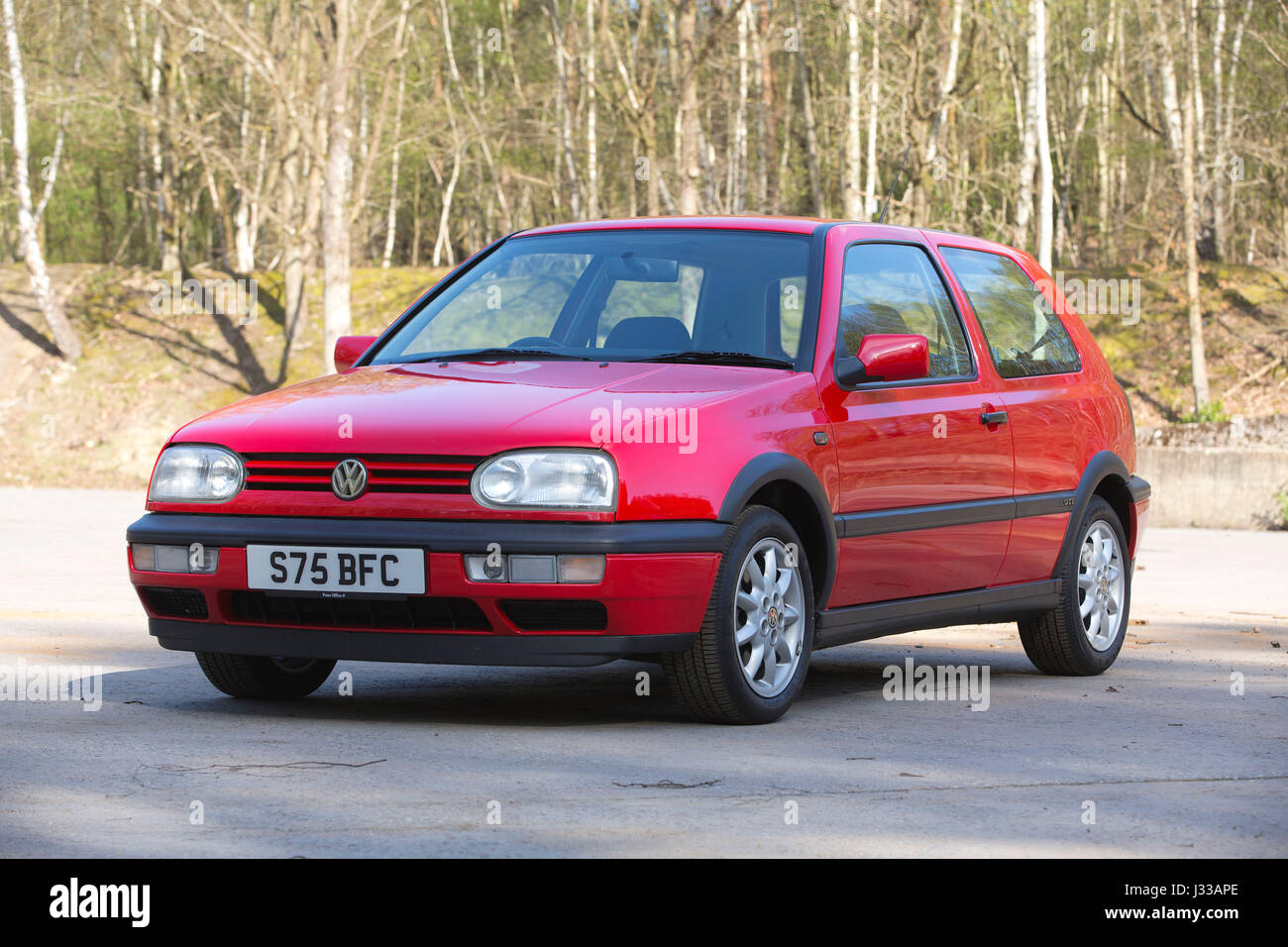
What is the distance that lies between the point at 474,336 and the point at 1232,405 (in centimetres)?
2187

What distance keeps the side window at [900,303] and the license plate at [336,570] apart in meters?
1.96

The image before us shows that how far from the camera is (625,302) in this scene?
676 cm

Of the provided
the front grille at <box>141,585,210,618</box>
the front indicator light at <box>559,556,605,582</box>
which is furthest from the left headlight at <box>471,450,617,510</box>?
the front grille at <box>141,585,210,618</box>

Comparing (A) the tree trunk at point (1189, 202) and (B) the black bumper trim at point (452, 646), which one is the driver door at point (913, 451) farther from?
(A) the tree trunk at point (1189, 202)

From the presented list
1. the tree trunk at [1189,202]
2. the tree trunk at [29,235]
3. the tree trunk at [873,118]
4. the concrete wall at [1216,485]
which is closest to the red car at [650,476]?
the concrete wall at [1216,485]

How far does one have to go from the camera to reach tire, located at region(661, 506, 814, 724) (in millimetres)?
5816

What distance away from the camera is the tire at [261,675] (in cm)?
654

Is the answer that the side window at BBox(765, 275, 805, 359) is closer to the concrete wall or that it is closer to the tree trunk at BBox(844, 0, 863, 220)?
the concrete wall

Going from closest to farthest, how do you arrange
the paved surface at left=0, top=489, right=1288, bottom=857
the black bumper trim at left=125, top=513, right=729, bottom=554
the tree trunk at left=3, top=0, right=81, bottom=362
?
the paved surface at left=0, top=489, right=1288, bottom=857 < the black bumper trim at left=125, top=513, right=729, bottom=554 < the tree trunk at left=3, top=0, right=81, bottom=362

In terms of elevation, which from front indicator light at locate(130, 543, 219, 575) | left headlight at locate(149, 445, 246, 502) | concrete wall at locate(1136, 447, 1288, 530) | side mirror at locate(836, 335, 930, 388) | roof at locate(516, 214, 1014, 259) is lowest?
concrete wall at locate(1136, 447, 1288, 530)

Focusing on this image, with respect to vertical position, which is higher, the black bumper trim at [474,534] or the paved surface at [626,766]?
the black bumper trim at [474,534]

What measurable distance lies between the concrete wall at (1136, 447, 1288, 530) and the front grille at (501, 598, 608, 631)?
14721 mm

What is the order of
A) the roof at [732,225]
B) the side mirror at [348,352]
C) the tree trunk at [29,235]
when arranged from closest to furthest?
1. the roof at [732,225]
2. the side mirror at [348,352]
3. the tree trunk at [29,235]
